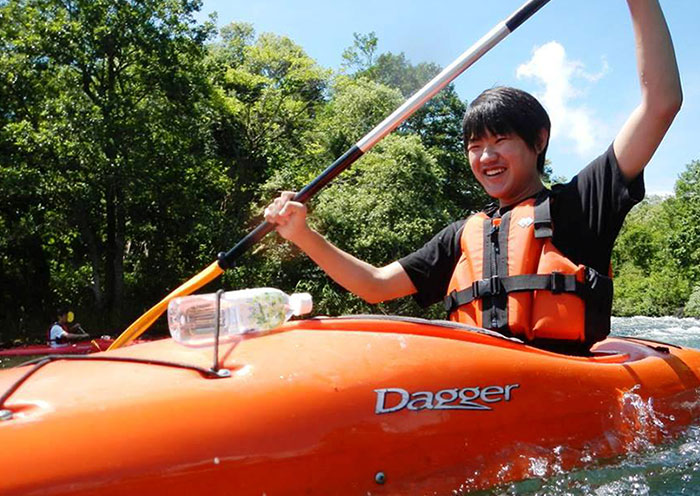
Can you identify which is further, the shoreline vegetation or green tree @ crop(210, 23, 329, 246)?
green tree @ crop(210, 23, 329, 246)

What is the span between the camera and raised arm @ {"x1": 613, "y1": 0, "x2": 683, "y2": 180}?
183cm

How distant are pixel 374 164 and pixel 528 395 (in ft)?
51.2

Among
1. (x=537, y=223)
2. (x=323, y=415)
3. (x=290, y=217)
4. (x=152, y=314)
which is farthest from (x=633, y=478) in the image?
(x=152, y=314)

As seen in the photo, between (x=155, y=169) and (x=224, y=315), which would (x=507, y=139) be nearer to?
(x=224, y=315)

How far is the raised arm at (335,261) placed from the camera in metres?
2.14

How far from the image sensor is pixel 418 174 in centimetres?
1675

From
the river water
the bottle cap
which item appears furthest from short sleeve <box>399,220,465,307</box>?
the river water

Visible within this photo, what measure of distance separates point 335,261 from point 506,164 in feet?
2.34

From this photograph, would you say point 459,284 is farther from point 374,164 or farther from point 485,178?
point 374,164

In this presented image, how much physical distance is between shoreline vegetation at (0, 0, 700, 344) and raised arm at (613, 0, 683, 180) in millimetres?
13319

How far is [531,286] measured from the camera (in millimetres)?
1985

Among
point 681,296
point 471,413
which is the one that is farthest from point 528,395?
point 681,296

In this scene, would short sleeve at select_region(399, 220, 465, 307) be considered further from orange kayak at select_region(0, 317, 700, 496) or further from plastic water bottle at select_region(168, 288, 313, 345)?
plastic water bottle at select_region(168, 288, 313, 345)

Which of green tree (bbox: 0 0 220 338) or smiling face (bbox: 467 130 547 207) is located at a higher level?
green tree (bbox: 0 0 220 338)
